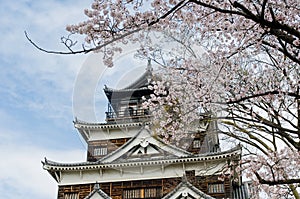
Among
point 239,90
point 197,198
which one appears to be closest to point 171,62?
point 239,90

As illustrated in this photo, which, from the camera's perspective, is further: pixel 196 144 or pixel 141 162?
pixel 196 144

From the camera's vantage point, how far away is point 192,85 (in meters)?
7.64

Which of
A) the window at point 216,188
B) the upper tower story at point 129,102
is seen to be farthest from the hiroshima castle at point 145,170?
the upper tower story at point 129,102

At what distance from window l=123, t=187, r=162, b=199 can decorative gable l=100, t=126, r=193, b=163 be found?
1492mm

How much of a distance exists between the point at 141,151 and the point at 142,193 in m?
2.12

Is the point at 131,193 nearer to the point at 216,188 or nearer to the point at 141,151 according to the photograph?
the point at 141,151

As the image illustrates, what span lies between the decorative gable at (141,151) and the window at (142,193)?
1492 millimetres

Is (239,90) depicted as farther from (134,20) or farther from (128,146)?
(128,146)

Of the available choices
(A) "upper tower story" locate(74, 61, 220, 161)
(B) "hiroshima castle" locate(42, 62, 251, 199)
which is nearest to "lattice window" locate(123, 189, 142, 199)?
(B) "hiroshima castle" locate(42, 62, 251, 199)

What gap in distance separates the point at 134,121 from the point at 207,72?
12210 mm

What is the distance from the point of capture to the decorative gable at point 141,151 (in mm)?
17172

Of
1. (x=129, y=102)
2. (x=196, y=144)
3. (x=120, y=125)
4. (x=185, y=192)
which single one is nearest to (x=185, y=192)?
(x=185, y=192)

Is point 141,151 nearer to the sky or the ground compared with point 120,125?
nearer to the ground

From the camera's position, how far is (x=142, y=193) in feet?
55.0
